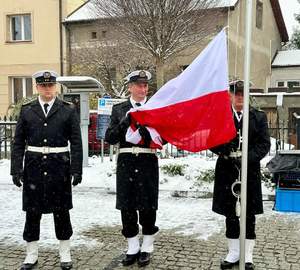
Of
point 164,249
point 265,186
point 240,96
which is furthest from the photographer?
point 265,186

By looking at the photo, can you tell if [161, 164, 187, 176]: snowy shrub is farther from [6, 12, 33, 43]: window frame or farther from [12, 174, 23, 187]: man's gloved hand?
[6, 12, 33, 43]: window frame

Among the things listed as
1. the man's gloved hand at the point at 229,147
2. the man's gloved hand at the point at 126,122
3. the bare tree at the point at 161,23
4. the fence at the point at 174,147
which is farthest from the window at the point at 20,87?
the man's gloved hand at the point at 229,147

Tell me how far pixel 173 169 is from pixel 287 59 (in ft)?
67.8

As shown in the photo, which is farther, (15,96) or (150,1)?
(15,96)

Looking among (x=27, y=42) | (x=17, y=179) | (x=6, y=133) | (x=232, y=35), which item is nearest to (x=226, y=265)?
(x=17, y=179)

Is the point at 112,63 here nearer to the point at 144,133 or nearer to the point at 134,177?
the point at 134,177

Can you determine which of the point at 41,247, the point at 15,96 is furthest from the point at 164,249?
the point at 15,96

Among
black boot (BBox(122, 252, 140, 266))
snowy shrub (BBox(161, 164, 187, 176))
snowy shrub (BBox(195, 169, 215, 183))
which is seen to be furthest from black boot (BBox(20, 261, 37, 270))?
snowy shrub (BBox(161, 164, 187, 176))

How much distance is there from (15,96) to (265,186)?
1810 cm

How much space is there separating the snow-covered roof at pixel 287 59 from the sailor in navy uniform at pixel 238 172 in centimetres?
2319

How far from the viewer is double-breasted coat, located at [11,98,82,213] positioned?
4.80 m

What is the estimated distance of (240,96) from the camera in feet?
15.5

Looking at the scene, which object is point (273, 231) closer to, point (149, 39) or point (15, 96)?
point (149, 39)

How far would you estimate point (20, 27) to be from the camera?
23984mm
